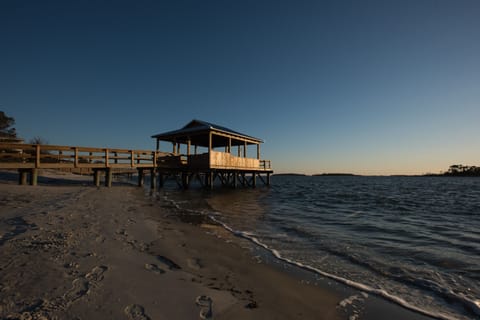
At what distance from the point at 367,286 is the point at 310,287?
2.81 ft

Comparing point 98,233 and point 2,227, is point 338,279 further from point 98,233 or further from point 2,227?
point 2,227

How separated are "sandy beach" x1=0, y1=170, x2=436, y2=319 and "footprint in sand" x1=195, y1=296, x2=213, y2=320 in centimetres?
1

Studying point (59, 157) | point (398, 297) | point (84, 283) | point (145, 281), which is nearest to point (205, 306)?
point (145, 281)

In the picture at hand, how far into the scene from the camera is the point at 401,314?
2.81 metres

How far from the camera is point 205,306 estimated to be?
2.47 metres

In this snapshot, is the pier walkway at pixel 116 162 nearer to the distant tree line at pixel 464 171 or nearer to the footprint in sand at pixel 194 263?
the footprint in sand at pixel 194 263

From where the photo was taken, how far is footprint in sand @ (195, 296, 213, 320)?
7.59 feet

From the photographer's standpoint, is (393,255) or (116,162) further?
(116,162)

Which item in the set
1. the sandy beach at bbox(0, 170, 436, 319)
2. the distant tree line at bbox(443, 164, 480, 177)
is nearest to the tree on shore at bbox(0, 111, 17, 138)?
the sandy beach at bbox(0, 170, 436, 319)

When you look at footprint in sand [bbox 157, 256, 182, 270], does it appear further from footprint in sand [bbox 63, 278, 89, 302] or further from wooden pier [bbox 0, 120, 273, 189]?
wooden pier [bbox 0, 120, 273, 189]

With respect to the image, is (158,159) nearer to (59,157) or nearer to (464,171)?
(59,157)

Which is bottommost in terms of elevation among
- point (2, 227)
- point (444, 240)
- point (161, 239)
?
point (444, 240)

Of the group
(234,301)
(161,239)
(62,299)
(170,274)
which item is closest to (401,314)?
(234,301)

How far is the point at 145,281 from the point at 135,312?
70 cm
